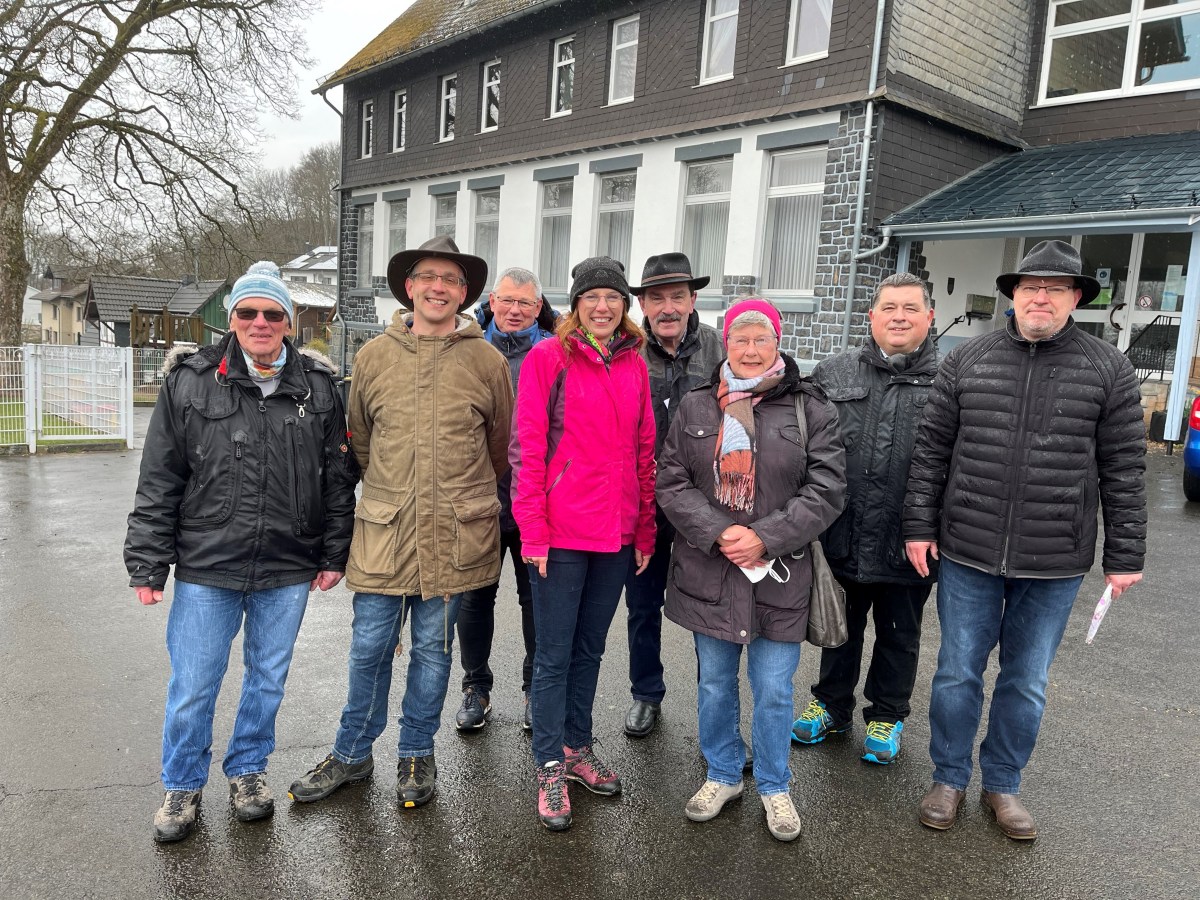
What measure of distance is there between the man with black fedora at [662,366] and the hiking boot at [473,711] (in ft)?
2.11

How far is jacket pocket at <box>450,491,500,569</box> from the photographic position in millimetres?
3107

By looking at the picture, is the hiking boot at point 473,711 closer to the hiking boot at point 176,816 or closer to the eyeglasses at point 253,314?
the hiking boot at point 176,816

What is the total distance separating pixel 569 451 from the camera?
9.96 ft

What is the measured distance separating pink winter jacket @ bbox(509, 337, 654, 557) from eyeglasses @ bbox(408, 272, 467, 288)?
392 mm

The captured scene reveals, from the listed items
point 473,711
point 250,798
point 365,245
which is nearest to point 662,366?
point 473,711

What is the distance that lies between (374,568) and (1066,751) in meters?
3.02

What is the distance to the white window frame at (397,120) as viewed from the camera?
20484mm

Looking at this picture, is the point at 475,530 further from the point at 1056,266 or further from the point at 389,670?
the point at 1056,266

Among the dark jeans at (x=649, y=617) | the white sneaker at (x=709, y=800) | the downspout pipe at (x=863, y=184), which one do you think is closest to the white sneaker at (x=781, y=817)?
the white sneaker at (x=709, y=800)

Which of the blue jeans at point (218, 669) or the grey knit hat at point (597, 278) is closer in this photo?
the blue jeans at point (218, 669)

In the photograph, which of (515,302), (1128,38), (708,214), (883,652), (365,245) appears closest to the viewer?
(883,652)

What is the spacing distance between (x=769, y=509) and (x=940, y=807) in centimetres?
128

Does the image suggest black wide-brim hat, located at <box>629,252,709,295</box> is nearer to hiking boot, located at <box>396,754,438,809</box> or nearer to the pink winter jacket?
the pink winter jacket

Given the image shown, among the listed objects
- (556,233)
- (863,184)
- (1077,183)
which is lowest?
(556,233)
